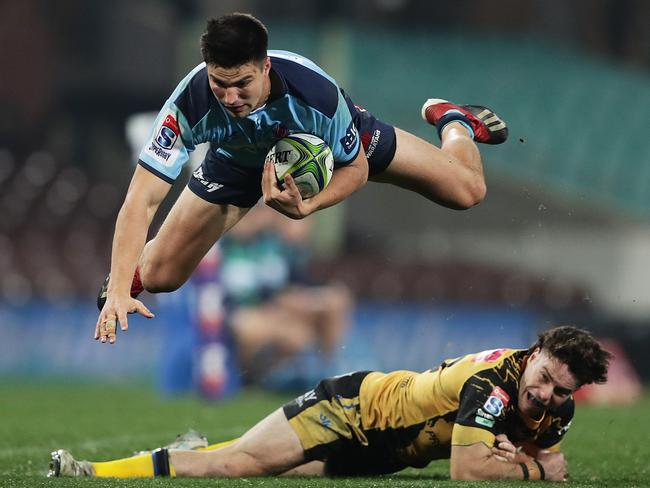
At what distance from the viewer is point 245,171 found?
676 cm

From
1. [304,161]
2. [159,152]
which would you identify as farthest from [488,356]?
[159,152]

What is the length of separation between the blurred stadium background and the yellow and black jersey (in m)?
8.78

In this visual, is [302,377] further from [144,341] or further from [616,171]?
[616,171]

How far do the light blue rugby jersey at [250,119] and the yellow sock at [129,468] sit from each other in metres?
1.37

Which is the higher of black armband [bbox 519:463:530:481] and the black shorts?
the black shorts

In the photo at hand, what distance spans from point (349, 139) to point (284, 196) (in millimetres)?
740

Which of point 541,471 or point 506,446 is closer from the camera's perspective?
point 506,446

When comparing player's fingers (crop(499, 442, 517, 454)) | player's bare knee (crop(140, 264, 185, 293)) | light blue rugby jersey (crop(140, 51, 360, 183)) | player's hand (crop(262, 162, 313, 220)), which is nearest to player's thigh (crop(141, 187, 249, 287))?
player's bare knee (crop(140, 264, 185, 293))

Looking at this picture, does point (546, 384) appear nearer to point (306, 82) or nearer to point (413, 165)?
point (413, 165)

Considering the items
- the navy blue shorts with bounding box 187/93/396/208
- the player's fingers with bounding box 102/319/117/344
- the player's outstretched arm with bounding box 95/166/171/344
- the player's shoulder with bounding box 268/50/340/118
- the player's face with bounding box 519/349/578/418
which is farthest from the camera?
the navy blue shorts with bounding box 187/93/396/208

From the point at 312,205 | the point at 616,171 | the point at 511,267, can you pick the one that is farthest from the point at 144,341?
the point at 312,205

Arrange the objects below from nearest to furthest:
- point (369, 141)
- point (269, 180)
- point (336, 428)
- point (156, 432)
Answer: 1. point (269, 180)
2. point (336, 428)
3. point (369, 141)
4. point (156, 432)

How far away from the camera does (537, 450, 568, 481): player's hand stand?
20.0 ft

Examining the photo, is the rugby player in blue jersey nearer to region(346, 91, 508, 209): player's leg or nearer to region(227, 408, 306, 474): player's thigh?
region(346, 91, 508, 209): player's leg
